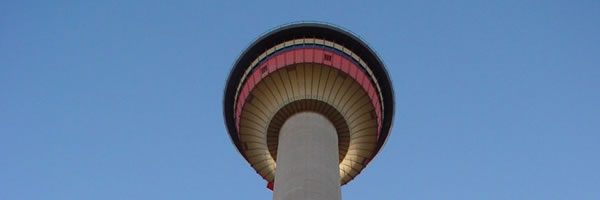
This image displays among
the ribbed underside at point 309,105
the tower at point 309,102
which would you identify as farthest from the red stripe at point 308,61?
the ribbed underside at point 309,105

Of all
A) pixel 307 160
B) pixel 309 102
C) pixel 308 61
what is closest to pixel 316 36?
pixel 308 61

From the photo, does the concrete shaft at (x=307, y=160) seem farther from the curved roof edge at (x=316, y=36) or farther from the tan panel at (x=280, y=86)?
the curved roof edge at (x=316, y=36)

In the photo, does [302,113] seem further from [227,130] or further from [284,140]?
[227,130]

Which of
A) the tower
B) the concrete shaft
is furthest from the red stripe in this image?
the concrete shaft

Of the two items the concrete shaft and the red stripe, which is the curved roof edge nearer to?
the red stripe

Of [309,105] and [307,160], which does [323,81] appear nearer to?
[309,105]

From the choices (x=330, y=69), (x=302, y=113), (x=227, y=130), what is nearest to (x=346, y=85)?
(x=330, y=69)
